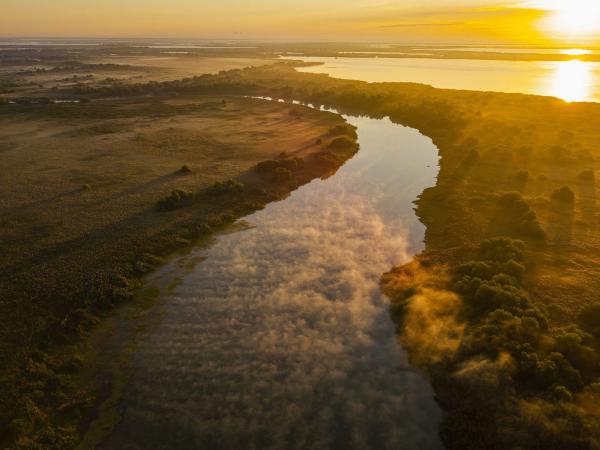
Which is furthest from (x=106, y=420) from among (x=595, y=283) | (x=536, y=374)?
(x=595, y=283)

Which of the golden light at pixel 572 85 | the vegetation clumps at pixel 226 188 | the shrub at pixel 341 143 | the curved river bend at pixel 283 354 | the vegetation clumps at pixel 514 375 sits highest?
the golden light at pixel 572 85

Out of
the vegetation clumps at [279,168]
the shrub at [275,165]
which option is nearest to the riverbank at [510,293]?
the vegetation clumps at [279,168]

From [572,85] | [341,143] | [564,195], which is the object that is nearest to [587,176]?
[564,195]

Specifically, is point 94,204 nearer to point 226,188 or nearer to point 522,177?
point 226,188

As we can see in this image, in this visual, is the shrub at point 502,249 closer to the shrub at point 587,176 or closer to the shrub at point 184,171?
the shrub at point 587,176

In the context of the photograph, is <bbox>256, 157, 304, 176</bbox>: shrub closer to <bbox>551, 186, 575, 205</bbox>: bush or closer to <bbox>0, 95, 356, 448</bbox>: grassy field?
<bbox>0, 95, 356, 448</bbox>: grassy field

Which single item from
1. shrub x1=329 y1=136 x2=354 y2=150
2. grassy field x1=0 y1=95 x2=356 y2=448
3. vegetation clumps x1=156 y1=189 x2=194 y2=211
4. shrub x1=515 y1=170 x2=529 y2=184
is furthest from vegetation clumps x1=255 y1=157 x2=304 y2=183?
shrub x1=515 y1=170 x2=529 y2=184
